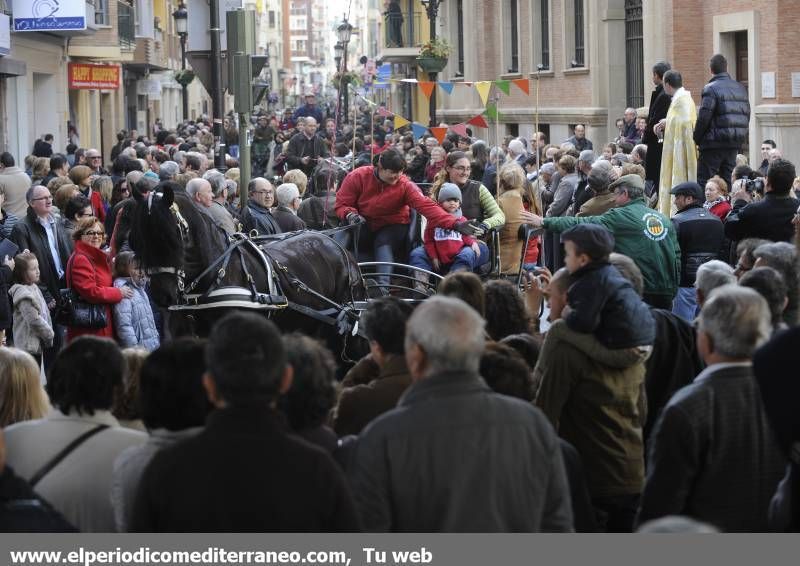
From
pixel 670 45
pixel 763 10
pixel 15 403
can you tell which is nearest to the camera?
pixel 15 403

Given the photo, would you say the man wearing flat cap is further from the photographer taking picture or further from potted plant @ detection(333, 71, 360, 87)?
potted plant @ detection(333, 71, 360, 87)

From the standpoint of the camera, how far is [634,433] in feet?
23.4

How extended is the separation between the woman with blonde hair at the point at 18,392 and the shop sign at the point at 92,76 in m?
34.0

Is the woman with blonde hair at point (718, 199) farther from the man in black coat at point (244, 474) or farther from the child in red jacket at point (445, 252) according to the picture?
the man in black coat at point (244, 474)

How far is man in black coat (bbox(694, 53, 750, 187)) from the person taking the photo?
52.5ft

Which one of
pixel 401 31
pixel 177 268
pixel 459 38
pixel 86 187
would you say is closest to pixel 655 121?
pixel 86 187

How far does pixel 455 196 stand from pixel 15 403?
837 centimetres

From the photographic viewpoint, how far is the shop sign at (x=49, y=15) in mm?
31172

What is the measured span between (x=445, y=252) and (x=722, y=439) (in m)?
8.37

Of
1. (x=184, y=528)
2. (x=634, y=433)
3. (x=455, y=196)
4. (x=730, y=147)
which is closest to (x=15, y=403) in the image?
(x=184, y=528)

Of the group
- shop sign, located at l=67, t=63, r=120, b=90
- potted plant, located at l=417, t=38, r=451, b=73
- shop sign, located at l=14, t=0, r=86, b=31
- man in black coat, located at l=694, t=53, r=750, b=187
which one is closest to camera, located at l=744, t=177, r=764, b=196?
man in black coat, located at l=694, t=53, r=750, b=187

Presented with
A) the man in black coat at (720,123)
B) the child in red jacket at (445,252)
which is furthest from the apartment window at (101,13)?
the child in red jacket at (445,252)

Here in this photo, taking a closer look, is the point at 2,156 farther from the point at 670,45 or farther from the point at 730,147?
the point at 670,45

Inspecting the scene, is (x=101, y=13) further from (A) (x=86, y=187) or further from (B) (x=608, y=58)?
(A) (x=86, y=187)
